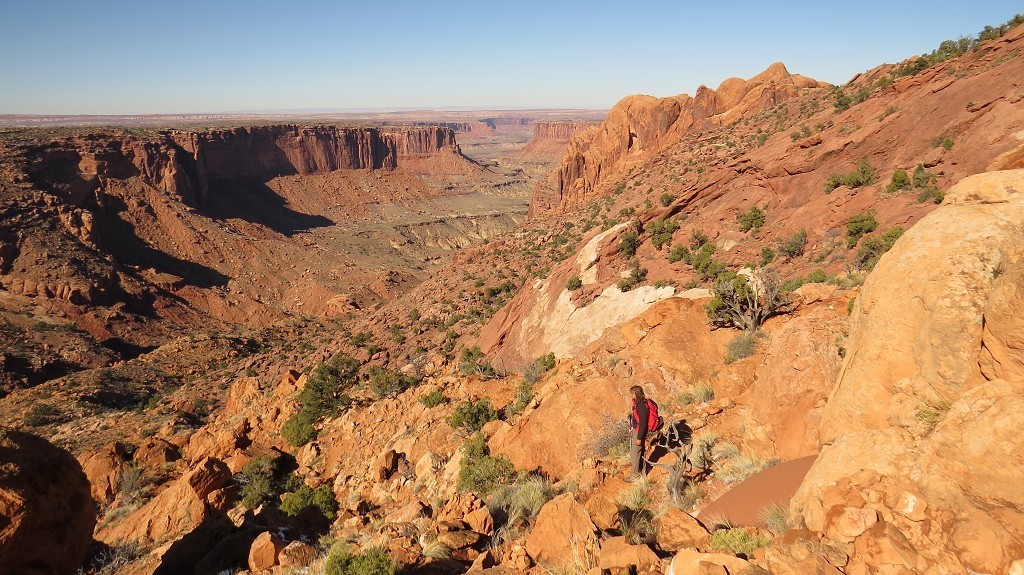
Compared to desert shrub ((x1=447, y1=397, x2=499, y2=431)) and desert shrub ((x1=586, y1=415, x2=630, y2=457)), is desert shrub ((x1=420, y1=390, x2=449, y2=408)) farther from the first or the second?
desert shrub ((x1=586, y1=415, x2=630, y2=457))

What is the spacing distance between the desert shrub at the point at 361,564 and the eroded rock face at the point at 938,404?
5.70 metres

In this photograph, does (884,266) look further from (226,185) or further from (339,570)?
(226,185)

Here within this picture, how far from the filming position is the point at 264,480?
546 inches

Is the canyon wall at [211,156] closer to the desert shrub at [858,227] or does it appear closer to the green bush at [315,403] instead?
the green bush at [315,403]

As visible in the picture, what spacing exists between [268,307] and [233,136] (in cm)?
5350

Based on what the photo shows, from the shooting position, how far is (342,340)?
3522 cm

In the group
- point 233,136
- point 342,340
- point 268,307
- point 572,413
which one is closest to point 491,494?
point 572,413

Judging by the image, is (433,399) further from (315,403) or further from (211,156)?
(211,156)

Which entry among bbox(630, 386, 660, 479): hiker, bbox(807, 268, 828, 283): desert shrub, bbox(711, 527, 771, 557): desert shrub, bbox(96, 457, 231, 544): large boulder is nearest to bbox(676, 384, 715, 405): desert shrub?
bbox(630, 386, 660, 479): hiker

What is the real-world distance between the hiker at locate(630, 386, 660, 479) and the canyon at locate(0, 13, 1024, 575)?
0.30 meters

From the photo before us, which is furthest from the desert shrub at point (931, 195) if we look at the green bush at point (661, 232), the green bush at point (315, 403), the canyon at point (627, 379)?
the green bush at point (315, 403)

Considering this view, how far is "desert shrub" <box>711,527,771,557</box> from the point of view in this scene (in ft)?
17.1

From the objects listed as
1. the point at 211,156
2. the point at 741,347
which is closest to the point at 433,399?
the point at 741,347

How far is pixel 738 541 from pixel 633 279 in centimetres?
1543
